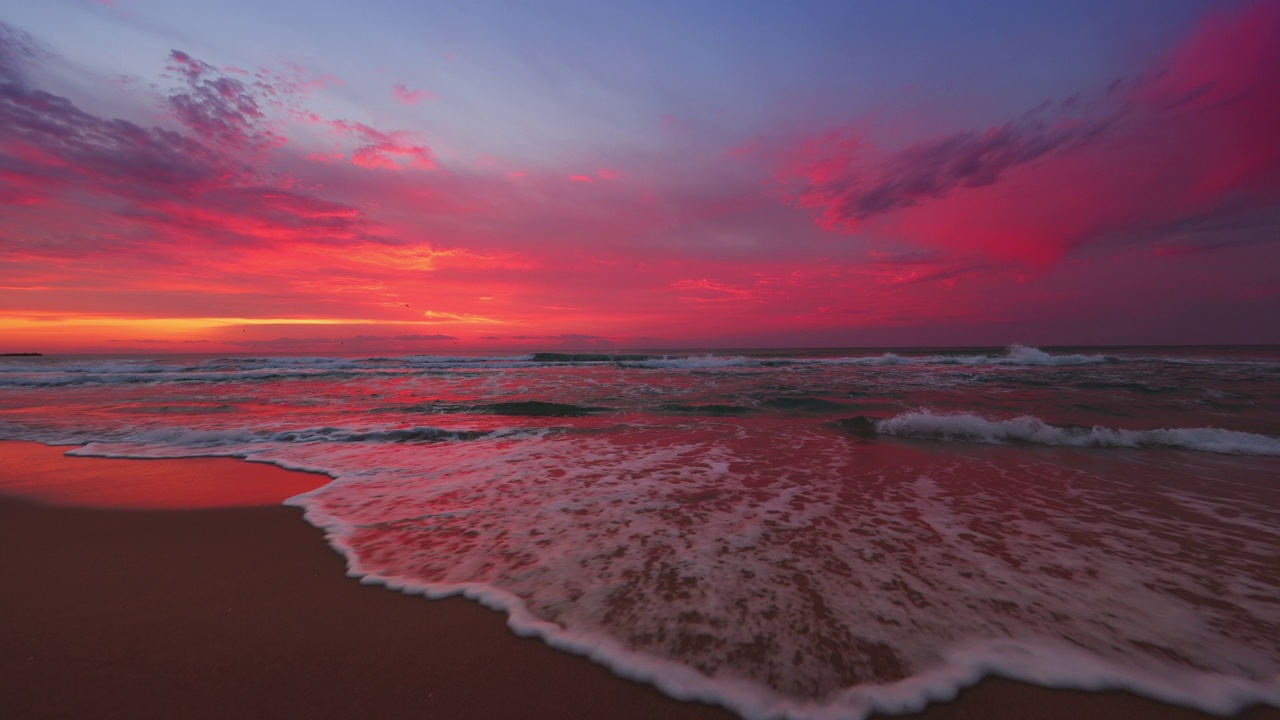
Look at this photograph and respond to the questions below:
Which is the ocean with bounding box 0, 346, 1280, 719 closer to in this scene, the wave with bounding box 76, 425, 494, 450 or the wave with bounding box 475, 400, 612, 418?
the wave with bounding box 76, 425, 494, 450

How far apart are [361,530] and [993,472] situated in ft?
22.8

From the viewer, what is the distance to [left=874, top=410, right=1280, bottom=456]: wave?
7.02 m

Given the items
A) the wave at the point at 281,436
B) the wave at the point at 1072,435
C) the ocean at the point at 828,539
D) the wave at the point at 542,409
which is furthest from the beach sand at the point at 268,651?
the wave at the point at 542,409

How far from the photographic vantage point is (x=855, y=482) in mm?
5359

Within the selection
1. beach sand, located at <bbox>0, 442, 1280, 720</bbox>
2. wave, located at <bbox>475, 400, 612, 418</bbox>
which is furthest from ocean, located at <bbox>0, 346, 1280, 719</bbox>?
wave, located at <bbox>475, 400, 612, 418</bbox>

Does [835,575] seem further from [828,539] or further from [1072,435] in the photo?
[1072,435]

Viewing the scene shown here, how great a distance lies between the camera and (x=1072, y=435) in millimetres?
7590

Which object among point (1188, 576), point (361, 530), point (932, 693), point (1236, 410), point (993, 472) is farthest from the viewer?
point (1236, 410)

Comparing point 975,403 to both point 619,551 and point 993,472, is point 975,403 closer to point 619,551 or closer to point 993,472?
point 993,472

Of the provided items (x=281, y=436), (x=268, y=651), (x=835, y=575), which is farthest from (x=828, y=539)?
(x=281, y=436)

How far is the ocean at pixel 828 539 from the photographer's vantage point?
229 centimetres

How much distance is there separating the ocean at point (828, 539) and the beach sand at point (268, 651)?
0.43 ft

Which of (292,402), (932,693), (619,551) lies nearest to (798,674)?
(932,693)

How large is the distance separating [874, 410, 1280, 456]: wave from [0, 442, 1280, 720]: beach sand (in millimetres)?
6483
